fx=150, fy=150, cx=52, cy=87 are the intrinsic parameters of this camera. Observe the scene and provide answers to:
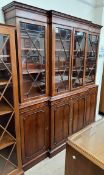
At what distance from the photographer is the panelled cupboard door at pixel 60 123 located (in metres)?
2.34

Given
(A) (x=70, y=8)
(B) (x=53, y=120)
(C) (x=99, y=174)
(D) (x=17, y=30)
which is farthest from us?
(A) (x=70, y=8)

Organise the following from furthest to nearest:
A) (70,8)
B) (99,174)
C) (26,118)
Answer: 1. (70,8)
2. (26,118)
3. (99,174)

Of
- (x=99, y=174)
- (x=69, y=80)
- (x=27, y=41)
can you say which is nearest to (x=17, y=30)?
(x=27, y=41)

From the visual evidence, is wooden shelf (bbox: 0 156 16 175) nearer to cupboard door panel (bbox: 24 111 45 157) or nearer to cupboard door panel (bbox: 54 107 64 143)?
cupboard door panel (bbox: 24 111 45 157)

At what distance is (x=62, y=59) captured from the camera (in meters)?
2.33

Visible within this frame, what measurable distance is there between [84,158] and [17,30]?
1.47 m

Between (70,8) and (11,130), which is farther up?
(70,8)

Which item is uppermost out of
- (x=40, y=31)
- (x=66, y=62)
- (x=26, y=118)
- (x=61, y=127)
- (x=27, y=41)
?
(x=40, y=31)

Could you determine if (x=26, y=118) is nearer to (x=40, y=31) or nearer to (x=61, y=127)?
(x=61, y=127)

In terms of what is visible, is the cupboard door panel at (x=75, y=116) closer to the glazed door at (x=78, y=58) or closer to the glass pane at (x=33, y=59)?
the glazed door at (x=78, y=58)

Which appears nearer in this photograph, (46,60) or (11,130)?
(11,130)

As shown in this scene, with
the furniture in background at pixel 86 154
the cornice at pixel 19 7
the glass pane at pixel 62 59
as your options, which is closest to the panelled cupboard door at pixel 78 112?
the glass pane at pixel 62 59

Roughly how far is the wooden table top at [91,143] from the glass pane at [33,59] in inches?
33.8

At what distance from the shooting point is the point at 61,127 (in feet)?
8.22
